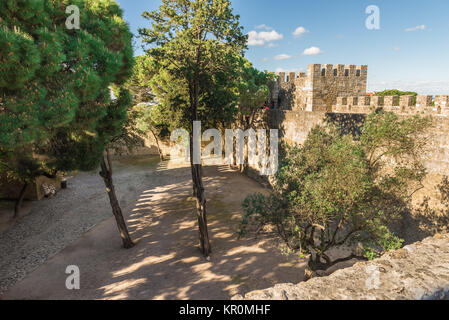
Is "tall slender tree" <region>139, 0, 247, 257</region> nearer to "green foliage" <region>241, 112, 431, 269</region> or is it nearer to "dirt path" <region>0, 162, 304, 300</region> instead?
"dirt path" <region>0, 162, 304, 300</region>

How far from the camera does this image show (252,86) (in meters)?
19.8

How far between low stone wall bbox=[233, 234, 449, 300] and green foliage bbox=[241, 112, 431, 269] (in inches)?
85.6

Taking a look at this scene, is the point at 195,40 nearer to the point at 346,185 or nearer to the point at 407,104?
the point at 346,185

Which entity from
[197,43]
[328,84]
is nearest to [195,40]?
[197,43]

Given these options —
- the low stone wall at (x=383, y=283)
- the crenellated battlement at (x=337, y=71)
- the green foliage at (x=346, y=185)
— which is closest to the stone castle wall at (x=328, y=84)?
the crenellated battlement at (x=337, y=71)

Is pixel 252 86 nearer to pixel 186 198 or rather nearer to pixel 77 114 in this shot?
pixel 186 198

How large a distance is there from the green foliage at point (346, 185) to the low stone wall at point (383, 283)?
217cm

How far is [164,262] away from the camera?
35.0ft

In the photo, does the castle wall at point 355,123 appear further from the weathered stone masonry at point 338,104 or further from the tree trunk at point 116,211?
the tree trunk at point 116,211

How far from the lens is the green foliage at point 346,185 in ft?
21.5

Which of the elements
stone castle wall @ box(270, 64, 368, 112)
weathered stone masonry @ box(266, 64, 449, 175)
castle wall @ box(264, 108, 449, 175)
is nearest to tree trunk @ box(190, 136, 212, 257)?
castle wall @ box(264, 108, 449, 175)

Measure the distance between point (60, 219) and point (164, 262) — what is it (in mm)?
8496

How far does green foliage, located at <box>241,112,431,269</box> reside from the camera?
655cm
